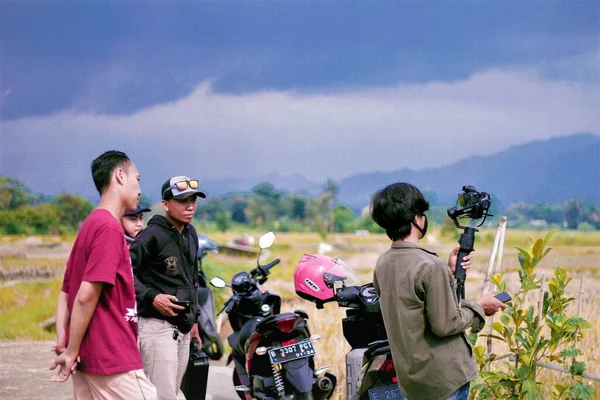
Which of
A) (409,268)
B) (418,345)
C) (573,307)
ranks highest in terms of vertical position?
(409,268)

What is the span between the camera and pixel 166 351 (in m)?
3.86

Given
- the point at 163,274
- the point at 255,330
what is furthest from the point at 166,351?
the point at 255,330

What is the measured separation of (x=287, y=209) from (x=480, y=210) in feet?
27.2

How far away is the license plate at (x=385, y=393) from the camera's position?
3402 millimetres

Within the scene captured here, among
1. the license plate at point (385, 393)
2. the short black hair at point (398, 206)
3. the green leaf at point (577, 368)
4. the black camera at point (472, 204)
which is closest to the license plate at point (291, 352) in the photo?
the license plate at point (385, 393)

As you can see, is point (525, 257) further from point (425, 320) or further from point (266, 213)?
point (266, 213)

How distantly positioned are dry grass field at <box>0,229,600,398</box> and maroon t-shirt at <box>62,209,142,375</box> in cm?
363

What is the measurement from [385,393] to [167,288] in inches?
44.3

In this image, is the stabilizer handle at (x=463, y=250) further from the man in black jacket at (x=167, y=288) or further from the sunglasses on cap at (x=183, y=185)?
the sunglasses on cap at (x=183, y=185)

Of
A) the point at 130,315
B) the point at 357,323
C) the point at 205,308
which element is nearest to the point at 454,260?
the point at 130,315

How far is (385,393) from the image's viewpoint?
3.43 meters

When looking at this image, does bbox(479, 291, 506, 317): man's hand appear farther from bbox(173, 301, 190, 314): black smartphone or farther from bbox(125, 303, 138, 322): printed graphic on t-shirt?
bbox(173, 301, 190, 314): black smartphone

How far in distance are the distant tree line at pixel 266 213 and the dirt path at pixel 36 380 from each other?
2682 mm

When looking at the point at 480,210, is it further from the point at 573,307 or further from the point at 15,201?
the point at 15,201
